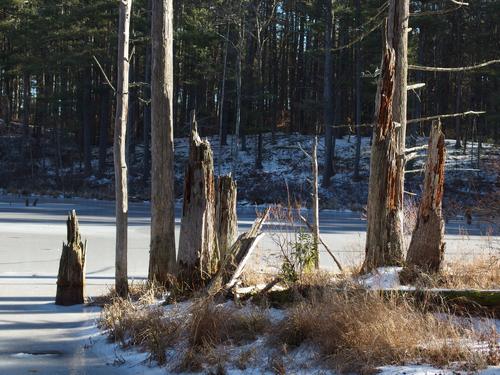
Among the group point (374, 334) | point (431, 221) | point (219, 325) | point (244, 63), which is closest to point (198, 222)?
point (219, 325)

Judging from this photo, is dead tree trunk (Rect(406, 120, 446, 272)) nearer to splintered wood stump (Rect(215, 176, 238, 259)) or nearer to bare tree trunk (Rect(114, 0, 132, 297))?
splintered wood stump (Rect(215, 176, 238, 259))

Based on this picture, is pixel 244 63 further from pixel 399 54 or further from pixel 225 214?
pixel 225 214

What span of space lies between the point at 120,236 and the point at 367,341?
18.0 ft

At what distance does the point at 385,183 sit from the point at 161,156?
3.87 m

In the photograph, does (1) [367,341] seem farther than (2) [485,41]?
No

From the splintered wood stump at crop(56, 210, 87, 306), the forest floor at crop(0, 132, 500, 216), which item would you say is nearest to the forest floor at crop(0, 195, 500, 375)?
the splintered wood stump at crop(56, 210, 87, 306)

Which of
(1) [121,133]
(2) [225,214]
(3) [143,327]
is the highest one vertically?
(1) [121,133]

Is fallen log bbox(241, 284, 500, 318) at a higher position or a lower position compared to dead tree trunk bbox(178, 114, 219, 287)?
lower

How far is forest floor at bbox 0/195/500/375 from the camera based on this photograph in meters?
7.30

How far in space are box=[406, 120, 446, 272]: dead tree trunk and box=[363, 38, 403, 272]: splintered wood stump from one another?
1.63 feet

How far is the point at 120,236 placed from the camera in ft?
35.2

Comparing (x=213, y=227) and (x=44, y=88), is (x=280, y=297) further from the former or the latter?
(x=44, y=88)

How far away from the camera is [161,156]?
11234 mm

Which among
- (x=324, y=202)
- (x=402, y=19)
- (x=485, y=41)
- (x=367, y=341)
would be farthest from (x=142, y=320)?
(x=485, y=41)
